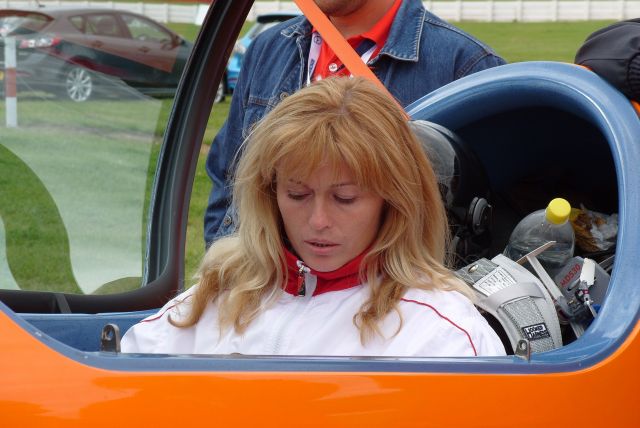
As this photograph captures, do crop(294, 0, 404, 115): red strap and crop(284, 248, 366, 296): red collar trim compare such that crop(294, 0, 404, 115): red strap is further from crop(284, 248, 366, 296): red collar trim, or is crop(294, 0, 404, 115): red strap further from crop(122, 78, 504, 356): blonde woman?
crop(284, 248, 366, 296): red collar trim

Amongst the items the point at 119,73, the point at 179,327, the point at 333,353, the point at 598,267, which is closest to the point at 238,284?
the point at 179,327

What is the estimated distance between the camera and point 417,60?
126 inches

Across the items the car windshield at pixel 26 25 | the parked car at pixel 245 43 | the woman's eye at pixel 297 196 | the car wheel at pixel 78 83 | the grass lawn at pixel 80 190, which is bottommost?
the grass lawn at pixel 80 190

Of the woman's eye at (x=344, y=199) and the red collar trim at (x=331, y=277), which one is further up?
the woman's eye at (x=344, y=199)

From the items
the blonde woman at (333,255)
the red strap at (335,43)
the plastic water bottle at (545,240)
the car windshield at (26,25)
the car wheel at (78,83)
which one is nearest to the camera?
the blonde woman at (333,255)

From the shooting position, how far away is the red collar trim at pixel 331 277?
2.17 metres

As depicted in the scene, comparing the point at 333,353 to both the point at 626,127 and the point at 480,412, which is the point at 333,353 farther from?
the point at 626,127

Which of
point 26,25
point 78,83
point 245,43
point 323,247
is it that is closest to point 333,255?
point 323,247

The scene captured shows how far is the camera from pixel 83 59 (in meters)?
6.04

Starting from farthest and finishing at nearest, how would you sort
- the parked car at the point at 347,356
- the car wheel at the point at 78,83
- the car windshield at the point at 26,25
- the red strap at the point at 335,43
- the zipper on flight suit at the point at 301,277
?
the car wheel at the point at 78,83, the car windshield at the point at 26,25, the red strap at the point at 335,43, the zipper on flight suit at the point at 301,277, the parked car at the point at 347,356

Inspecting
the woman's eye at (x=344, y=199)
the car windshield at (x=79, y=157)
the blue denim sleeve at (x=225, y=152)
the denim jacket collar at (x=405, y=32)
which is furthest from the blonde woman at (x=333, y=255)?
the blue denim sleeve at (x=225, y=152)

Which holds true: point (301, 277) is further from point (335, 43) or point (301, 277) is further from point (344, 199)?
point (335, 43)

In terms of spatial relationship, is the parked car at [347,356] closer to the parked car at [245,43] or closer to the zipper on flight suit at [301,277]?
the zipper on flight suit at [301,277]

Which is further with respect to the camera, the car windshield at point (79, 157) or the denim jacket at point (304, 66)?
the car windshield at point (79, 157)
